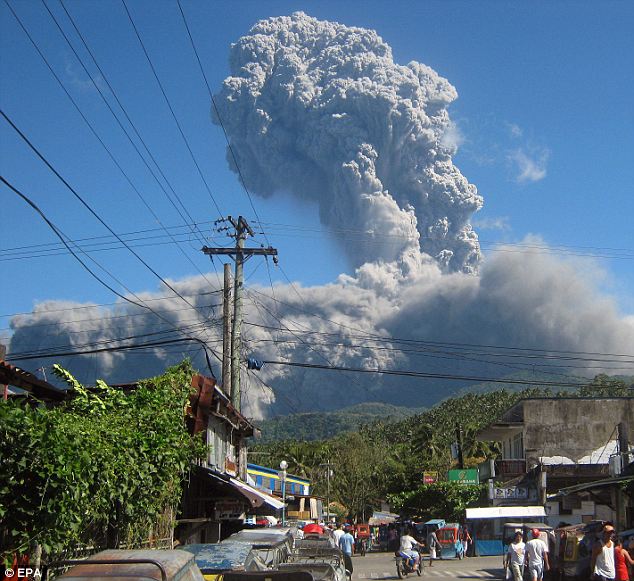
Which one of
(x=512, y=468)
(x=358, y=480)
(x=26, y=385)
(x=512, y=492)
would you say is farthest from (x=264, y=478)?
(x=358, y=480)

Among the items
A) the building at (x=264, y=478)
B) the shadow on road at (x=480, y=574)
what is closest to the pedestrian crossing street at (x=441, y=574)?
the shadow on road at (x=480, y=574)

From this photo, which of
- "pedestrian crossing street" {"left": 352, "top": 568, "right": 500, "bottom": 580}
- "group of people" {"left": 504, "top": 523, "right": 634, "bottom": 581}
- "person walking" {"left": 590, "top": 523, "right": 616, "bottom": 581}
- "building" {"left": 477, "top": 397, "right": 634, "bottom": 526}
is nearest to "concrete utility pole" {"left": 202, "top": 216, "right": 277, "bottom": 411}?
"pedestrian crossing street" {"left": 352, "top": 568, "right": 500, "bottom": 580}

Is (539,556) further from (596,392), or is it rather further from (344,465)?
(596,392)

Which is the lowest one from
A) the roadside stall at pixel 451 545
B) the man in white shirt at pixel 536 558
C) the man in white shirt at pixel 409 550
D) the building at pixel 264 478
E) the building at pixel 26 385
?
the roadside stall at pixel 451 545

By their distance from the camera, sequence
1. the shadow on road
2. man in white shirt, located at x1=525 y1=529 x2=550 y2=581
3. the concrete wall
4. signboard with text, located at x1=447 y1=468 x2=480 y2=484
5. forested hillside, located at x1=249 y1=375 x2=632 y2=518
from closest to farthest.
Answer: man in white shirt, located at x1=525 y1=529 x2=550 y2=581 < the shadow on road < the concrete wall < signboard with text, located at x1=447 y1=468 x2=480 y2=484 < forested hillside, located at x1=249 y1=375 x2=632 y2=518

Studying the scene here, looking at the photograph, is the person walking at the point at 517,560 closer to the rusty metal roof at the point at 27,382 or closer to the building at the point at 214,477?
Answer: the building at the point at 214,477

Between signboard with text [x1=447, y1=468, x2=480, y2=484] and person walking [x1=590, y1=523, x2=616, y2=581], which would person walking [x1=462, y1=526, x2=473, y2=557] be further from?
person walking [x1=590, y1=523, x2=616, y2=581]

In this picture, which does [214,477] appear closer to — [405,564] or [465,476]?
[405,564]
